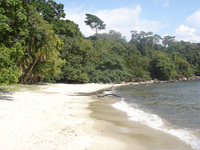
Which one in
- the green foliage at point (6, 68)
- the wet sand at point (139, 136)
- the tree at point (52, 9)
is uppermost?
the tree at point (52, 9)

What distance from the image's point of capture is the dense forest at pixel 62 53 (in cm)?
1184

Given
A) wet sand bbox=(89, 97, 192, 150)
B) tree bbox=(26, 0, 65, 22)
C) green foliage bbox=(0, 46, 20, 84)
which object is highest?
tree bbox=(26, 0, 65, 22)

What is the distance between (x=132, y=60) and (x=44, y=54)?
45.2 metres

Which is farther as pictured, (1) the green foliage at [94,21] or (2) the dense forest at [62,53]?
(1) the green foliage at [94,21]

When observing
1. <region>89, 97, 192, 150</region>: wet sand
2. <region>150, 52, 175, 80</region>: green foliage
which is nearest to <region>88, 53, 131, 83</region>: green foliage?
<region>150, 52, 175, 80</region>: green foliage

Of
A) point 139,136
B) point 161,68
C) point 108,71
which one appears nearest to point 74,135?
point 139,136

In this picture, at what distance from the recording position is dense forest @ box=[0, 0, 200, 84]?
38.8 ft

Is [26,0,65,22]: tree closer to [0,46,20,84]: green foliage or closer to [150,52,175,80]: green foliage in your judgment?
[0,46,20,84]: green foliage

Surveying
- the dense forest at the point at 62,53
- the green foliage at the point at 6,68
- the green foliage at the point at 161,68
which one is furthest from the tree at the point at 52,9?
the green foliage at the point at 161,68

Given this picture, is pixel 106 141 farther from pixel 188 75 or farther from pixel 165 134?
pixel 188 75

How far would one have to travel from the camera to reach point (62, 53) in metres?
38.4

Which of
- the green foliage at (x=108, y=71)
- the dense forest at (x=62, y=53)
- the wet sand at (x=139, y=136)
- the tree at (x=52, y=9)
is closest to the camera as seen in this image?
the wet sand at (x=139, y=136)

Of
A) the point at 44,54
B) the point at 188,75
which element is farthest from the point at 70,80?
the point at 188,75

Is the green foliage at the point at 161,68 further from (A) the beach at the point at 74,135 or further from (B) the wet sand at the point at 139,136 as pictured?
(A) the beach at the point at 74,135
